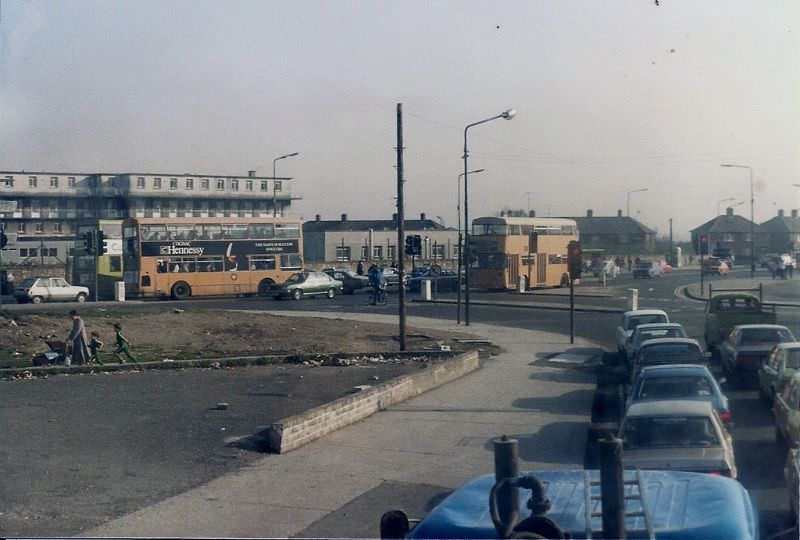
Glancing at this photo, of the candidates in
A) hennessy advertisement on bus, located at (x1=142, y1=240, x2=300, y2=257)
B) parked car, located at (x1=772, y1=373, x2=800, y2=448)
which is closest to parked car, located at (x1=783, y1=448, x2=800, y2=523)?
parked car, located at (x1=772, y1=373, x2=800, y2=448)

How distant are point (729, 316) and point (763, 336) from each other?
3430 millimetres

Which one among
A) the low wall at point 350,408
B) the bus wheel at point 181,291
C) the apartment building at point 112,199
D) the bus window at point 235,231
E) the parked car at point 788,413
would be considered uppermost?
the apartment building at point 112,199

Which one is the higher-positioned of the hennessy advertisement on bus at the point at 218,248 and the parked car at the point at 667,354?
the hennessy advertisement on bus at the point at 218,248

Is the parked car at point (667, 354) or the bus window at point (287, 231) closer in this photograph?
the parked car at point (667, 354)

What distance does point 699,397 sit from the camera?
11.7 metres

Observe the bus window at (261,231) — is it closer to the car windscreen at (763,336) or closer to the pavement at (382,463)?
the pavement at (382,463)

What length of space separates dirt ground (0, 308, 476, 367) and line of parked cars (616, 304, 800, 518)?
786cm

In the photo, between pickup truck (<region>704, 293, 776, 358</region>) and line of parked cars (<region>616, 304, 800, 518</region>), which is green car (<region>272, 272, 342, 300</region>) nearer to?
pickup truck (<region>704, 293, 776, 358</region>)

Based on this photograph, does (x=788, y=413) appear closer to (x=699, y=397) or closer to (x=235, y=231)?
(x=699, y=397)

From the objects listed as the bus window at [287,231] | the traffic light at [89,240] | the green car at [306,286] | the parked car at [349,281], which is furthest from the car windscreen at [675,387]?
the parked car at [349,281]

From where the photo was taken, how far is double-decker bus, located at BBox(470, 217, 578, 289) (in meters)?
48.2

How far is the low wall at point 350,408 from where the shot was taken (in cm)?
1145

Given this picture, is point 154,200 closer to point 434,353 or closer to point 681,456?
point 434,353

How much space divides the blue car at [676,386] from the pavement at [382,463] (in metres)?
1.11
